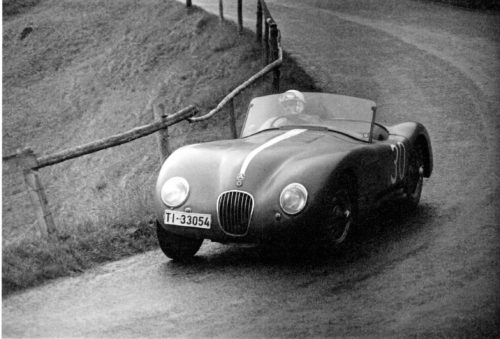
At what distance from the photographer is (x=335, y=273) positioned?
18.9 feet

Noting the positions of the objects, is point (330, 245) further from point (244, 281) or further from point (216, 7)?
point (216, 7)

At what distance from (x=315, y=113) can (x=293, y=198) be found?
143 centimetres

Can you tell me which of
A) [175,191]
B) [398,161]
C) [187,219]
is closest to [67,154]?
[175,191]

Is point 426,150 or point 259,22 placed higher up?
point 426,150

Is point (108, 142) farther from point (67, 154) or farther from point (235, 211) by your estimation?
point (235, 211)

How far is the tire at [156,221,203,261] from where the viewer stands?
6.21 metres

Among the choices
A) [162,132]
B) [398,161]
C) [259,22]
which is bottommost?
[259,22]

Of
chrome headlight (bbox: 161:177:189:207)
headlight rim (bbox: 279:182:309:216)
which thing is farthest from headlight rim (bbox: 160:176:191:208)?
headlight rim (bbox: 279:182:309:216)

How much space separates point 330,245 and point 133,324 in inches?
70.4

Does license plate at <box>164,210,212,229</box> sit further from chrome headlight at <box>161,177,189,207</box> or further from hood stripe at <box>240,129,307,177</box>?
hood stripe at <box>240,129,307,177</box>

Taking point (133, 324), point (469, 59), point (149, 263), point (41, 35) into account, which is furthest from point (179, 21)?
point (133, 324)

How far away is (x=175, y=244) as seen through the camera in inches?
245

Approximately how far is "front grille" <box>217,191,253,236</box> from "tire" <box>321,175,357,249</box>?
1.83 ft

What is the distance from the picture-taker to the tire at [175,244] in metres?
6.21
